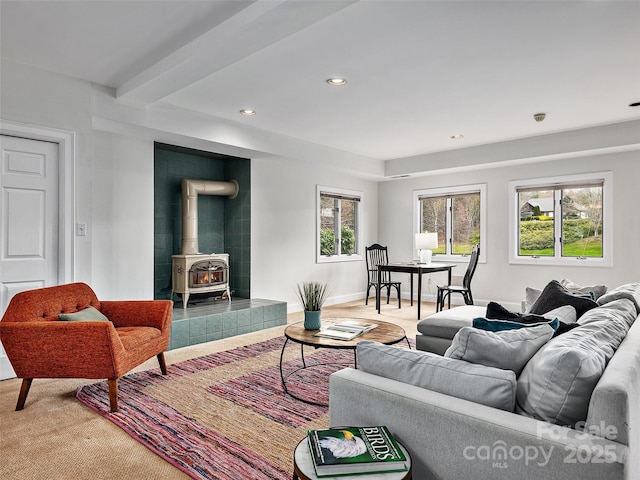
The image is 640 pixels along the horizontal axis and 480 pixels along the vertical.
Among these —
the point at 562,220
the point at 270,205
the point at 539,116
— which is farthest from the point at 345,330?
→ the point at 562,220

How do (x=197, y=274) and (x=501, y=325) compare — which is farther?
(x=197, y=274)

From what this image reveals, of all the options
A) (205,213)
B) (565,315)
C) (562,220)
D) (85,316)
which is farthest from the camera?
(562,220)

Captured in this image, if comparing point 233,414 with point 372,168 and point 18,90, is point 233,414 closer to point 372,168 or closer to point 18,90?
point 18,90

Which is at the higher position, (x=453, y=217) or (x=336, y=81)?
(x=336, y=81)

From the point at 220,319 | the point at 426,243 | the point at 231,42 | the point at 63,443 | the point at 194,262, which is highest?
the point at 231,42

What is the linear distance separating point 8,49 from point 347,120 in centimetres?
317

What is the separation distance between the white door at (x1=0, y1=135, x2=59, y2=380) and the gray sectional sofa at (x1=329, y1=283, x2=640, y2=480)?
313 cm

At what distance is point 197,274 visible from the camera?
508cm

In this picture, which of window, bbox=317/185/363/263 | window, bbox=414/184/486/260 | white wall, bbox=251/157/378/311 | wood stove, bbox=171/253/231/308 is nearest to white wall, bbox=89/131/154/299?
wood stove, bbox=171/253/231/308

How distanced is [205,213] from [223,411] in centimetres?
359

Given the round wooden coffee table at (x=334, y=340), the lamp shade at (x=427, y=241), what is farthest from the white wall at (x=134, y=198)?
the round wooden coffee table at (x=334, y=340)

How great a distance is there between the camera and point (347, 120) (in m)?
4.89

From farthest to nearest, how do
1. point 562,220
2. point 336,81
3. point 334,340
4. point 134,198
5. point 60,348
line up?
point 562,220 < point 134,198 < point 336,81 < point 334,340 < point 60,348

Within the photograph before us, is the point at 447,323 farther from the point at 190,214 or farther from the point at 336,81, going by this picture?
the point at 190,214
